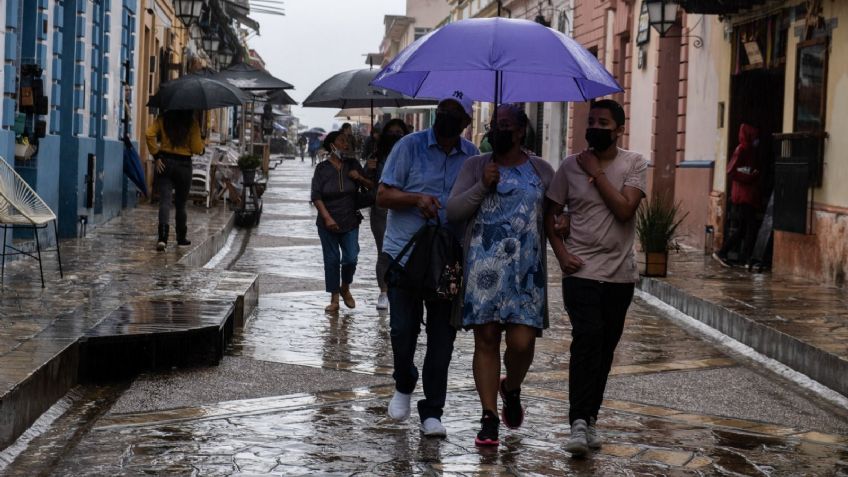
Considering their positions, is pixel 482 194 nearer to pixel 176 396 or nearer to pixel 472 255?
pixel 472 255

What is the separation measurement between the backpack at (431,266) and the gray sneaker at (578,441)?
80 centimetres

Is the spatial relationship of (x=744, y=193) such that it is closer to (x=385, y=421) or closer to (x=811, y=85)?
(x=811, y=85)

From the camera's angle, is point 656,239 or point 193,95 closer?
point 656,239

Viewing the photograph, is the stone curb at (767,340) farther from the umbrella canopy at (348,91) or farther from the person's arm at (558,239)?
the umbrella canopy at (348,91)

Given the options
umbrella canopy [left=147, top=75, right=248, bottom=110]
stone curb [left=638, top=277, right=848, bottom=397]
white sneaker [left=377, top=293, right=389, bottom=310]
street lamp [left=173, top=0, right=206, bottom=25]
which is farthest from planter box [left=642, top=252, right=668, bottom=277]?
street lamp [left=173, top=0, right=206, bottom=25]

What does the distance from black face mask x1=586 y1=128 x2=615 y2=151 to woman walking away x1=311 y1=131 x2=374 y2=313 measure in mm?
5417

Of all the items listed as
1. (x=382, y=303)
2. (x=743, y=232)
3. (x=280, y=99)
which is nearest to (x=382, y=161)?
(x=382, y=303)

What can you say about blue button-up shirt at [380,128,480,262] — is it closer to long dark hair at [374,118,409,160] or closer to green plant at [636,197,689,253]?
long dark hair at [374,118,409,160]

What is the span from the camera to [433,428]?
6613 millimetres

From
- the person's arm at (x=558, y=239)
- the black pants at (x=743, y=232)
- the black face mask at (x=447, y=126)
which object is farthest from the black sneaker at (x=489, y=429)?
the black pants at (x=743, y=232)

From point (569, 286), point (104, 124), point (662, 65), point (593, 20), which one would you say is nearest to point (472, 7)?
point (593, 20)

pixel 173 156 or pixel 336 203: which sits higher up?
pixel 173 156

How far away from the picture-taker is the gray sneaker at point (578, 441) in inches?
246

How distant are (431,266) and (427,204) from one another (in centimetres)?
29
